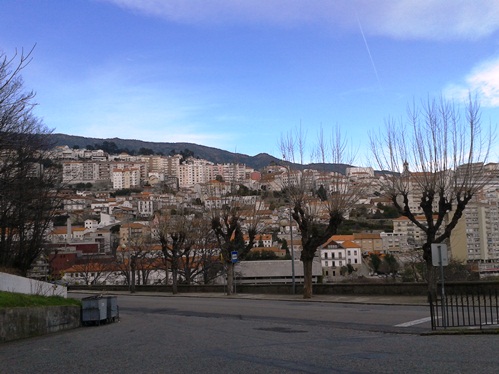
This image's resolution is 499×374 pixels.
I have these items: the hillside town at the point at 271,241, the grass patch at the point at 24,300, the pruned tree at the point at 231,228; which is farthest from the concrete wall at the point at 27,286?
the pruned tree at the point at 231,228

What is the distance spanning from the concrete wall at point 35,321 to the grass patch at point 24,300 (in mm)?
236

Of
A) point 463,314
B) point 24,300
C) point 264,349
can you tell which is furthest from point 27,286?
point 463,314

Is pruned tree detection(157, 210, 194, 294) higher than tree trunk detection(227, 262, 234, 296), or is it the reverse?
pruned tree detection(157, 210, 194, 294)

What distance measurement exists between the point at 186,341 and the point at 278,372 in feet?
18.4

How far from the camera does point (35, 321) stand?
18.1 meters

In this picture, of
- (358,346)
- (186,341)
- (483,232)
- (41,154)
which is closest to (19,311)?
(186,341)

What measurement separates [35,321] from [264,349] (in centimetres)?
862

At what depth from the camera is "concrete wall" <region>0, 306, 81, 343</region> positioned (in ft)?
52.5

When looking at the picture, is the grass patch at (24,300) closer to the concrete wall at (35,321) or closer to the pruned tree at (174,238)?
the concrete wall at (35,321)

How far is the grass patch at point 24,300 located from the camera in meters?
16.8

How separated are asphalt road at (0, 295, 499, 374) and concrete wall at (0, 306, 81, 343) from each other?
1.66 feet

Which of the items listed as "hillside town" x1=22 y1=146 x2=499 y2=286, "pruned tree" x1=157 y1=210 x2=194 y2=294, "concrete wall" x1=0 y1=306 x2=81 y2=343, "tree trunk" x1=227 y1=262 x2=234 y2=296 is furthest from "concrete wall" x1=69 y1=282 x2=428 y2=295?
"concrete wall" x1=0 y1=306 x2=81 y2=343

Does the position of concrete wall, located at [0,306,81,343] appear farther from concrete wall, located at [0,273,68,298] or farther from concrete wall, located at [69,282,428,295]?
concrete wall, located at [69,282,428,295]

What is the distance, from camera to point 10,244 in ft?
105
